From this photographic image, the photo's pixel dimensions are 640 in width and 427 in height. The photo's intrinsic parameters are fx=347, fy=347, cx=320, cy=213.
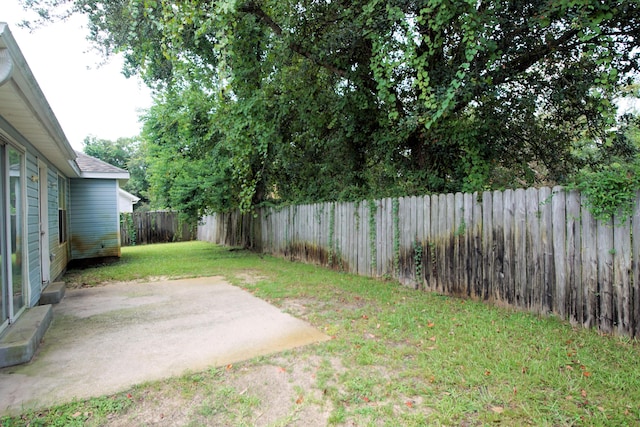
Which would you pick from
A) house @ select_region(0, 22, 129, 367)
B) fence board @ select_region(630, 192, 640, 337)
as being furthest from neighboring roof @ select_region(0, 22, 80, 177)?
fence board @ select_region(630, 192, 640, 337)

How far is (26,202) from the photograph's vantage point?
4609 millimetres

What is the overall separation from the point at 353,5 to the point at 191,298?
552cm

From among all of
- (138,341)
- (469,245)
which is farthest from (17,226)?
(469,245)

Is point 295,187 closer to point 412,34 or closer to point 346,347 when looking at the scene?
point 412,34

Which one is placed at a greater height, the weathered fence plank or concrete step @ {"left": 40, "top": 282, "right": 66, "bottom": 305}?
the weathered fence plank

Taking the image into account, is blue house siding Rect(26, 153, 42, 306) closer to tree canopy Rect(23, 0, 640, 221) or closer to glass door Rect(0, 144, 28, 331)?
glass door Rect(0, 144, 28, 331)

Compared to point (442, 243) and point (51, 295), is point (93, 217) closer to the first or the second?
point (51, 295)

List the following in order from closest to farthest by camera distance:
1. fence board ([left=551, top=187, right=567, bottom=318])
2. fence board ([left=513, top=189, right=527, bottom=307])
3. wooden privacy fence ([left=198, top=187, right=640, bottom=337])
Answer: wooden privacy fence ([left=198, top=187, right=640, bottom=337]) → fence board ([left=551, top=187, right=567, bottom=318]) → fence board ([left=513, top=189, right=527, bottom=307])

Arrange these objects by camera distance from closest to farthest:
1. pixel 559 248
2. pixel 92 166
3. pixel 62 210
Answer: pixel 559 248, pixel 62 210, pixel 92 166

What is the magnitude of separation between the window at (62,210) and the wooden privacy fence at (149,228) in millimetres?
7632

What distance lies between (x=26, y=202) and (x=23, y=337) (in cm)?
224

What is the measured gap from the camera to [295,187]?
10.3m

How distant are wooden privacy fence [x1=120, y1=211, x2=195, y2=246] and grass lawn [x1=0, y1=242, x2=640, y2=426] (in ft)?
48.8

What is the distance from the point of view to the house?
2.95 metres
